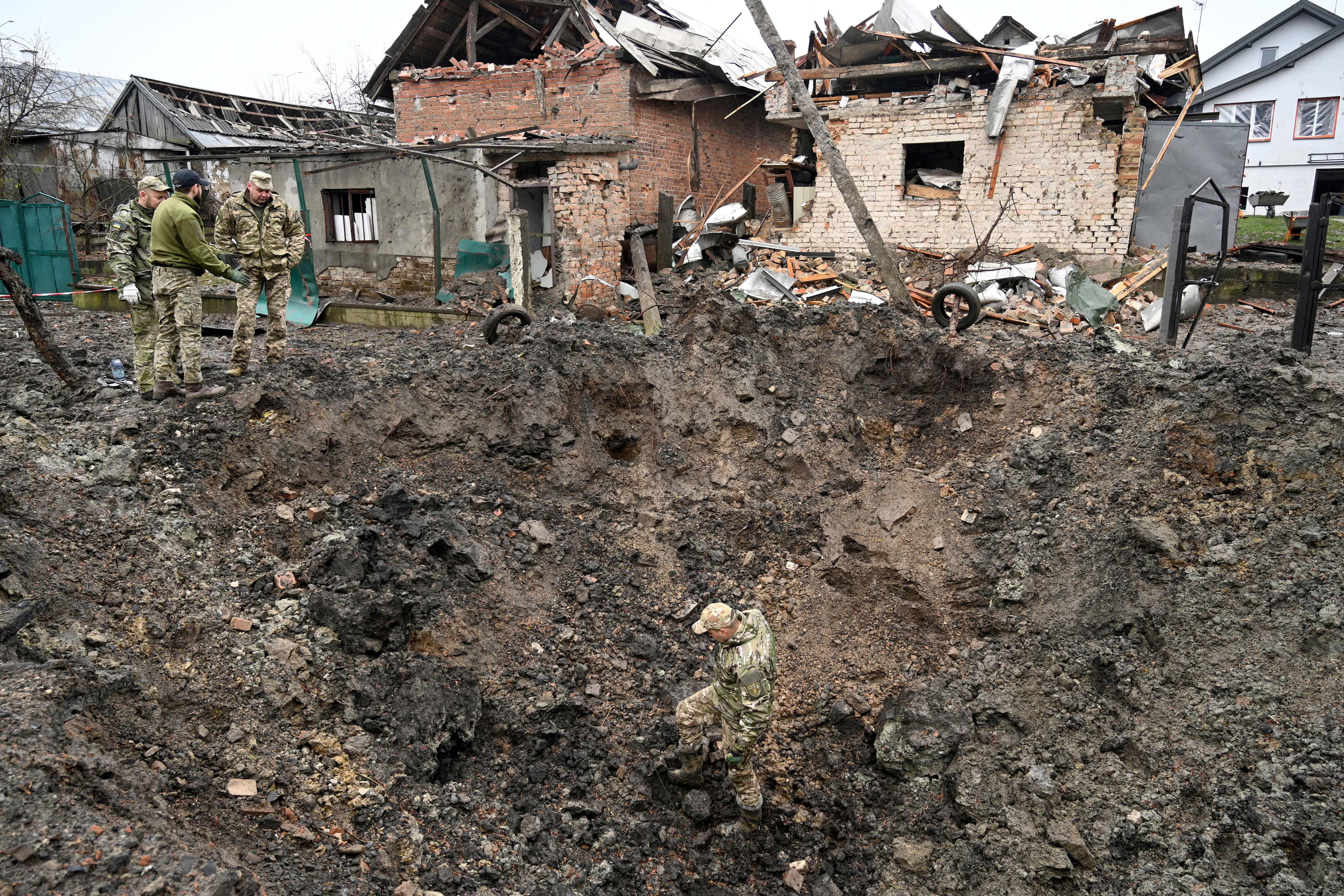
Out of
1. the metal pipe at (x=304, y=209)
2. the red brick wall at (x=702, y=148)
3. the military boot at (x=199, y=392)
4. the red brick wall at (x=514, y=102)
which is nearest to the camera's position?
the military boot at (x=199, y=392)

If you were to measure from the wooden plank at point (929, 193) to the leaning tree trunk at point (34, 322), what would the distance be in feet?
35.0

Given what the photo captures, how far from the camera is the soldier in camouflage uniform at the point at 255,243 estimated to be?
6605mm

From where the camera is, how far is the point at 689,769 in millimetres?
4738

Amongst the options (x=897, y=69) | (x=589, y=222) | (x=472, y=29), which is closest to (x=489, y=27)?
(x=472, y=29)

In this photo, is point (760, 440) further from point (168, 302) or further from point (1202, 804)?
point (168, 302)

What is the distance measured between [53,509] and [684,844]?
4.08 m

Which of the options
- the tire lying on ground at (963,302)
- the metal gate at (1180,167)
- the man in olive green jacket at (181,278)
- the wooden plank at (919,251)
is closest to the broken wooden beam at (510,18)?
the wooden plank at (919,251)

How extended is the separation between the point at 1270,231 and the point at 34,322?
66.2 ft

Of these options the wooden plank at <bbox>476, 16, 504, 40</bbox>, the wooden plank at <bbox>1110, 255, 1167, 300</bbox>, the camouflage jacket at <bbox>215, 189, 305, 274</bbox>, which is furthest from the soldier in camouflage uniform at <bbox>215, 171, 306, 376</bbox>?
the wooden plank at <bbox>1110, 255, 1167, 300</bbox>

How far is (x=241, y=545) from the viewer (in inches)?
198

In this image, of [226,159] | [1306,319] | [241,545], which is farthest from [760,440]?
[226,159]

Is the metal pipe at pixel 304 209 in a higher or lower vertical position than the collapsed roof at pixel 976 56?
lower

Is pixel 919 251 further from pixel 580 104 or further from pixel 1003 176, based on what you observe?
pixel 580 104

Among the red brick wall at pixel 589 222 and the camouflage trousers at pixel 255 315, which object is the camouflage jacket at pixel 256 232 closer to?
the camouflage trousers at pixel 255 315
